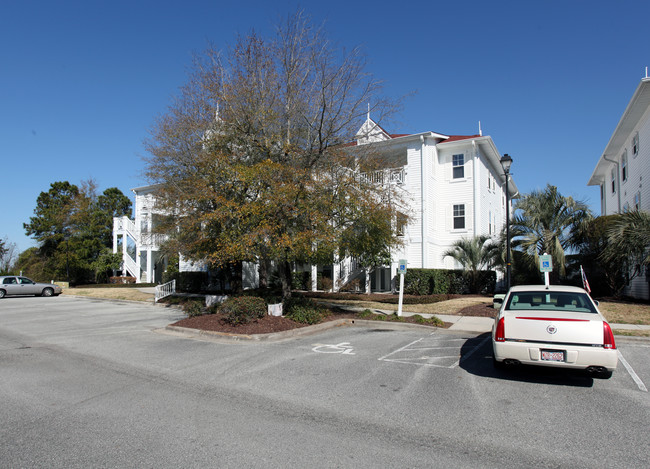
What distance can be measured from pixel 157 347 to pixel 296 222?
17.0ft

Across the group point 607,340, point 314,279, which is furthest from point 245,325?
point 314,279

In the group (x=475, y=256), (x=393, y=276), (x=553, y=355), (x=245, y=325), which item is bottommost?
(x=245, y=325)

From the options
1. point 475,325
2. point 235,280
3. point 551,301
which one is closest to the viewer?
point 551,301

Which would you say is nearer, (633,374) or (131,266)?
(633,374)

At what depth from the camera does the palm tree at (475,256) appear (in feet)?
74.6

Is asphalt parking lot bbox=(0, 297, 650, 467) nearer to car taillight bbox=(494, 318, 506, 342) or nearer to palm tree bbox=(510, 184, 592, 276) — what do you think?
car taillight bbox=(494, 318, 506, 342)

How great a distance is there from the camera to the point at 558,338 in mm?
6656

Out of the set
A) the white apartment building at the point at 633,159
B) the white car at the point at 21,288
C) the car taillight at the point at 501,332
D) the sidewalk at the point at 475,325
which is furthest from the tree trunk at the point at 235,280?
the white apartment building at the point at 633,159

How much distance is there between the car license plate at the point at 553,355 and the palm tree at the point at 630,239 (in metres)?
12.6

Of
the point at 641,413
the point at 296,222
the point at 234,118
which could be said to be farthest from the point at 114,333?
the point at 641,413

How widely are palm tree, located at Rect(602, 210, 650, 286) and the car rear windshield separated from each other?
11.1 metres

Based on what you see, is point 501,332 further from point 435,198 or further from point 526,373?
point 435,198

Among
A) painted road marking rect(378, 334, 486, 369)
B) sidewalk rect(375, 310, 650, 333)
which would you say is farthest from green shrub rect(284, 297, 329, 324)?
sidewalk rect(375, 310, 650, 333)

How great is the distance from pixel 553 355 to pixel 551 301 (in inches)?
63.0
